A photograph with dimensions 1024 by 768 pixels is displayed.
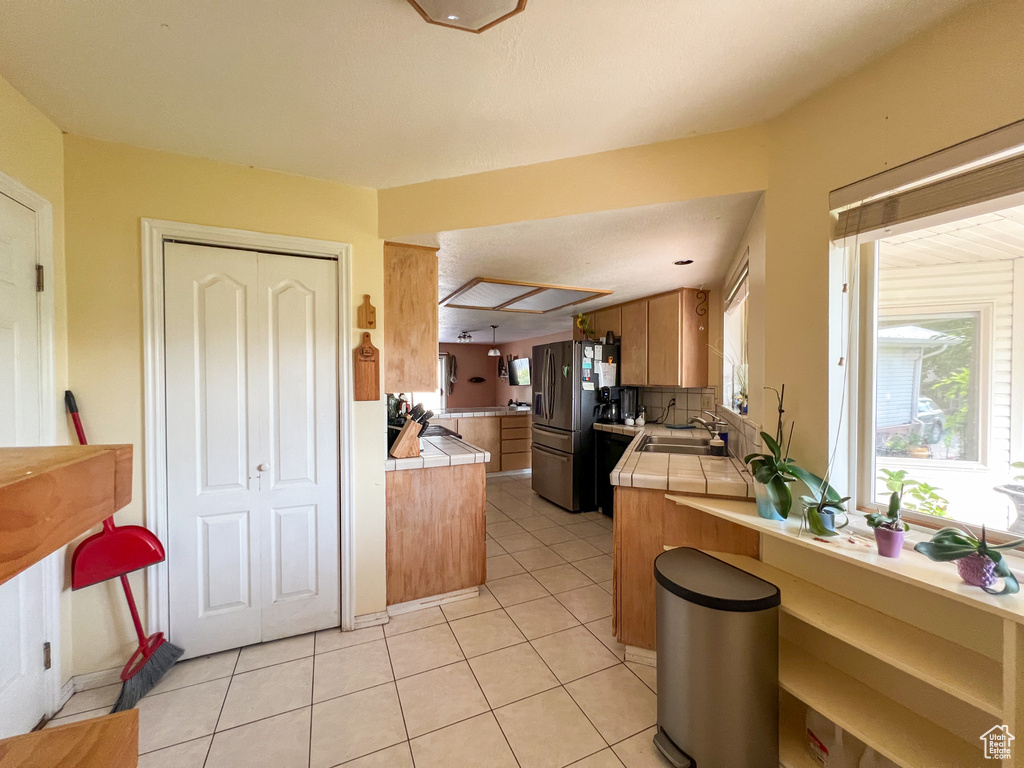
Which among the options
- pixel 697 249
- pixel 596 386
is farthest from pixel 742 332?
pixel 596 386

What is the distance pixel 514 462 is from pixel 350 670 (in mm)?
4022

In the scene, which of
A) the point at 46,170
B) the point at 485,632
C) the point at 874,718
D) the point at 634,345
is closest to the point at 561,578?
the point at 485,632

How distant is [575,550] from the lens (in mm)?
3211

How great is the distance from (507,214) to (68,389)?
6.78 feet

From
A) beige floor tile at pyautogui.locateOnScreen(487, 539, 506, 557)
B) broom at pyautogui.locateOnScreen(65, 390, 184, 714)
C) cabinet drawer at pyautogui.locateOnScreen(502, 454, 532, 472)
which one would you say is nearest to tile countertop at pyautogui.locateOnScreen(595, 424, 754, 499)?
beige floor tile at pyautogui.locateOnScreen(487, 539, 506, 557)

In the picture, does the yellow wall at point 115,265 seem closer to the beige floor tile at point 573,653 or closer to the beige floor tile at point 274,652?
Answer: the beige floor tile at point 274,652

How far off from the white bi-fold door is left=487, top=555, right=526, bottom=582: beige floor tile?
103cm

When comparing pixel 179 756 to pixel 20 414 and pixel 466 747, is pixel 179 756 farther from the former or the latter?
pixel 20 414

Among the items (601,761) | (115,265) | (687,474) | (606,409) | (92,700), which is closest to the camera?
(601,761)

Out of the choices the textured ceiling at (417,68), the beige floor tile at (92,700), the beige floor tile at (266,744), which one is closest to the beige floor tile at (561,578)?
the beige floor tile at (266,744)

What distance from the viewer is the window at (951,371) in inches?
44.2

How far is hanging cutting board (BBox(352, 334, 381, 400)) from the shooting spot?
85.3 inches

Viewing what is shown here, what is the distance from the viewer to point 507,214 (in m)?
2.04

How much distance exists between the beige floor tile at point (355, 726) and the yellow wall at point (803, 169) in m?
1.89
